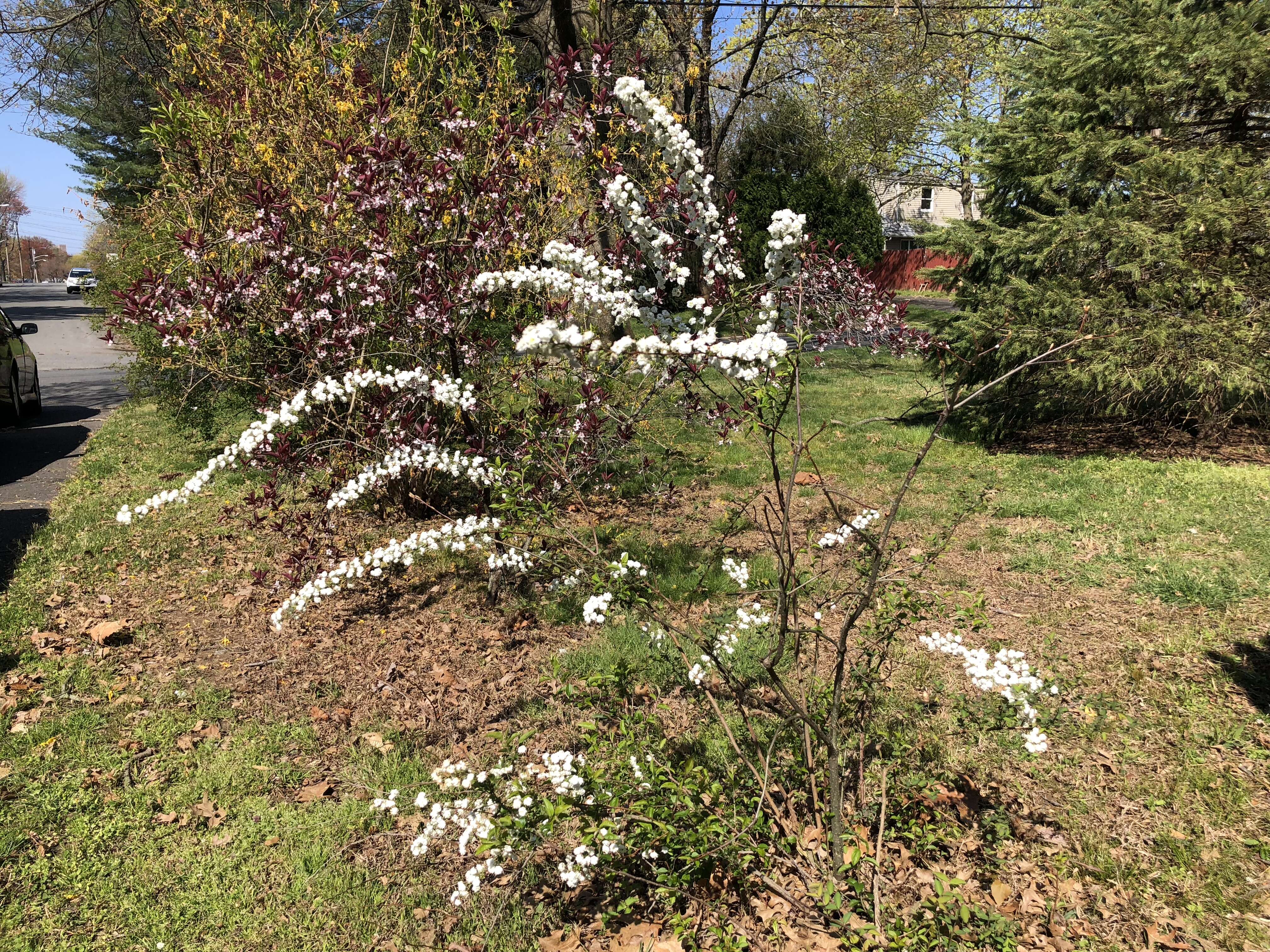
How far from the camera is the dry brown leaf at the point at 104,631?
4.48 meters

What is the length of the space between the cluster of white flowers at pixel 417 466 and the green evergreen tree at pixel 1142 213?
3.88 meters

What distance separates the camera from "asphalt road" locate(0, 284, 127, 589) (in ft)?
21.0

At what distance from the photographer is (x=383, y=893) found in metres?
2.82

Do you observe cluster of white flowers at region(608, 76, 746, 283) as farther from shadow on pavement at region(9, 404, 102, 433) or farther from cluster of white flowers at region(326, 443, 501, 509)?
shadow on pavement at region(9, 404, 102, 433)

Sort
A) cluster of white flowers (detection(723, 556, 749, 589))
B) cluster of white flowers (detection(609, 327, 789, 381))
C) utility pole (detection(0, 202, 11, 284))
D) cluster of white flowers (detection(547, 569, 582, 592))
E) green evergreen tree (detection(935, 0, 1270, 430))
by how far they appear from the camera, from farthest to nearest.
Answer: utility pole (detection(0, 202, 11, 284))
green evergreen tree (detection(935, 0, 1270, 430))
cluster of white flowers (detection(547, 569, 582, 592))
cluster of white flowers (detection(723, 556, 749, 589))
cluster of white flowers (detection(609, 327, 789, 381))

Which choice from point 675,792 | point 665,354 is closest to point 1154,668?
point 675,792

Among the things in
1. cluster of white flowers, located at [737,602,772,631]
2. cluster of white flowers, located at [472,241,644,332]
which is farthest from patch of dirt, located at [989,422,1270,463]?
cluster of white flowers, located at [472,241,644,332]

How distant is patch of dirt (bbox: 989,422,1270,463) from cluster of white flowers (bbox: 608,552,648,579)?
5.98 m

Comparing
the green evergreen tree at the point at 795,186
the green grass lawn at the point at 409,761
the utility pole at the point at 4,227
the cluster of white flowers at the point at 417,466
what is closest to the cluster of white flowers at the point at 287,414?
the cluster of white flowers at the point at 417,466

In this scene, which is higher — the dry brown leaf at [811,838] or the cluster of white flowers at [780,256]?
the cluster of white flowers at [780,256]

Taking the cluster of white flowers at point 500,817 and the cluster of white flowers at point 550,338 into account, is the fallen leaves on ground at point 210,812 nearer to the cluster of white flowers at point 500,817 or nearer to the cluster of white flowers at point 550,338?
the cluster of white flowers at point 500,817

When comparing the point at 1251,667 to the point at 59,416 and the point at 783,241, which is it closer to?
the point at 783,241

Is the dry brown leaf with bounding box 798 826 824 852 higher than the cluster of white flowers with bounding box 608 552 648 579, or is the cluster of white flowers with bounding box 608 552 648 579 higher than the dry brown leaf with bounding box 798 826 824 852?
the cluster of white flowers with bounding box 608 552 648 579

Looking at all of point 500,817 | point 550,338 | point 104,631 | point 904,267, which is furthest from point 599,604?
point 904,267
